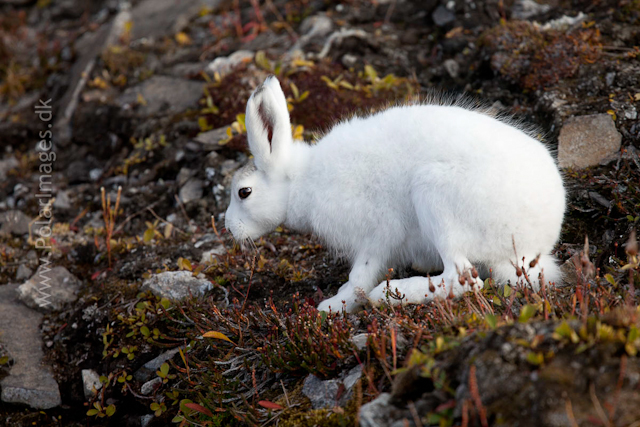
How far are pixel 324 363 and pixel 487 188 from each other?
1.93 meters

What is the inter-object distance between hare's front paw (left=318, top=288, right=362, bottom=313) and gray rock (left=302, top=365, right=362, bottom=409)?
3.18 ft

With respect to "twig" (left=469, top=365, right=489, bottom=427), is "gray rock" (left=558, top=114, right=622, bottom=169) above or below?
below

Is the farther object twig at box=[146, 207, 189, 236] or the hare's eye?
twig at box=[146, 207, 189, 236]

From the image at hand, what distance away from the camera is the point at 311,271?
20.2ft

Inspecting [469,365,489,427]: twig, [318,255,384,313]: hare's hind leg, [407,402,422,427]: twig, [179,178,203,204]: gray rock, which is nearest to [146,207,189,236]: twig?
[179,178,203,204]: gray rock

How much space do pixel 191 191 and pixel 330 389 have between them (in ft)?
15.1

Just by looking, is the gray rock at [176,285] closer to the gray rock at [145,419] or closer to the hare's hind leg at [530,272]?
the gray rock at [145,419]

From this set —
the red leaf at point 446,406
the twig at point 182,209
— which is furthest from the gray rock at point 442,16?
the red leaf at point 446,406

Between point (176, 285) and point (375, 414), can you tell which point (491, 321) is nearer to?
point (375, 414)

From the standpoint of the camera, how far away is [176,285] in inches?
236

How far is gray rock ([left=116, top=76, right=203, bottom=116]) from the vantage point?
9297mm

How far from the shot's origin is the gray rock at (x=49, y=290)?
6.47 m

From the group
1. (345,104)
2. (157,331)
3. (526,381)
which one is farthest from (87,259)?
(526,381)

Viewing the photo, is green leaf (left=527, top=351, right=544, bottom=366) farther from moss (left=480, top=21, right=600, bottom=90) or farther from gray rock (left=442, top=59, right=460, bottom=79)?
gray rock (left=442, top=59, right=460, bottom=79)
